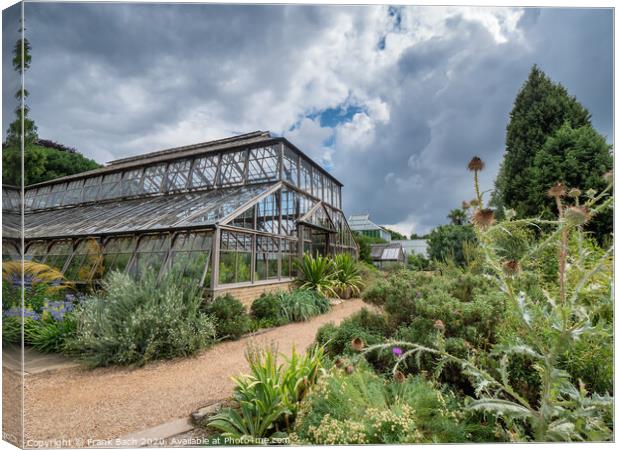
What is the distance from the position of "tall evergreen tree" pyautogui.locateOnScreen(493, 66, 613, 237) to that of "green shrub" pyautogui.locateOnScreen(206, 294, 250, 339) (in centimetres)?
498

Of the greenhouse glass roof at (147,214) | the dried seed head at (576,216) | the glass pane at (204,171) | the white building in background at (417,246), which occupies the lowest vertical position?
the white building in background at (417,246)

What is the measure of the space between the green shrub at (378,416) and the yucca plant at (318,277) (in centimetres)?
698

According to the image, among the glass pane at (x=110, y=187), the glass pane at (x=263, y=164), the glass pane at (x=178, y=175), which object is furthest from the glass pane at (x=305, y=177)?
the glass pane at (x=110, y=187)

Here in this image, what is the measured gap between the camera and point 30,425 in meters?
2.74

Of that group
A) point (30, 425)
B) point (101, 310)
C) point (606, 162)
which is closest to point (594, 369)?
point (606, 162)

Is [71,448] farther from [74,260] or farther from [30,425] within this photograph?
[74,260]

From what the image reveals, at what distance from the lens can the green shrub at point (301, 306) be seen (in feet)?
24.8

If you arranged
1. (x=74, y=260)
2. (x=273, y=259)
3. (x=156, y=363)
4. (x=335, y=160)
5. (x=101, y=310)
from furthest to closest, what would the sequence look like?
(x=273, y=259) < (x=74, y=260) < (x=101, y=310) < (x=156, y=363) < (x=335, y=160)

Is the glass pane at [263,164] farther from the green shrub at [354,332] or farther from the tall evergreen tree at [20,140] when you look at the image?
the tall evergreen tree at [20,140]

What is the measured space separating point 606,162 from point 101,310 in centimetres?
730

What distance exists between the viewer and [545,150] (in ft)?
14.3

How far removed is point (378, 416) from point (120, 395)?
10.4 feet

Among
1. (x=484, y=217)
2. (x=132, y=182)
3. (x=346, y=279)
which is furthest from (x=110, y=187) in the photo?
(x=484, y=217)

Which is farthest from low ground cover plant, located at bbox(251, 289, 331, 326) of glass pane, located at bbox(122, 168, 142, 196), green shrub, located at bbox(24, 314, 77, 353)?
glass pane, located at bbox(122, 168, 142, 196)
